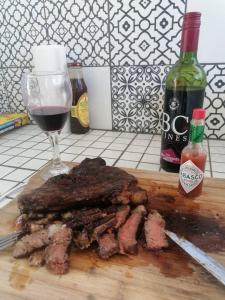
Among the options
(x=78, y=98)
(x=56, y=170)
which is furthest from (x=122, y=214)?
(x=78, y=98)

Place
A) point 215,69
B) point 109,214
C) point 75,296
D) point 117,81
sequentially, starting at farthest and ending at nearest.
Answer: point 117,81, point 215,69, point 109,214, point 75,296

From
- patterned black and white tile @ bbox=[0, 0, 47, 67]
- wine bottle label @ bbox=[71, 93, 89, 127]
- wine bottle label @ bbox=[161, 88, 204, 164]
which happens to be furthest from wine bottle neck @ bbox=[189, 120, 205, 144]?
patterned black and white tile @ bbox=[0, 0, 47, 67]

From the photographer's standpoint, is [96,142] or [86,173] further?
[96,142]

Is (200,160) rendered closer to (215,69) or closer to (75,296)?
(75,296)

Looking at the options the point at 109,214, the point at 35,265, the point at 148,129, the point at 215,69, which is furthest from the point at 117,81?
the point at 35,265

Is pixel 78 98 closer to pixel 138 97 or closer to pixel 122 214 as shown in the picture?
pixel 138 97

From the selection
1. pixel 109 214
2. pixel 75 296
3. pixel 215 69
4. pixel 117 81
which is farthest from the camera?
pixel 117 81

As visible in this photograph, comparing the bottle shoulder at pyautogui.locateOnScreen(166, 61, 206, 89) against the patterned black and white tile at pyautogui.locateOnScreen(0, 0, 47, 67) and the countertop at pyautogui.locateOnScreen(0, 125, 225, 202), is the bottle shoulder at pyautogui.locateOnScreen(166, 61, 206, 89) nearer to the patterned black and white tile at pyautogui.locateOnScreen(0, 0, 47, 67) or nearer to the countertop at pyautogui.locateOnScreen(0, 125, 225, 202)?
the countertop at pyautogui.locateOnScreen(0, 125, 225, 202)
